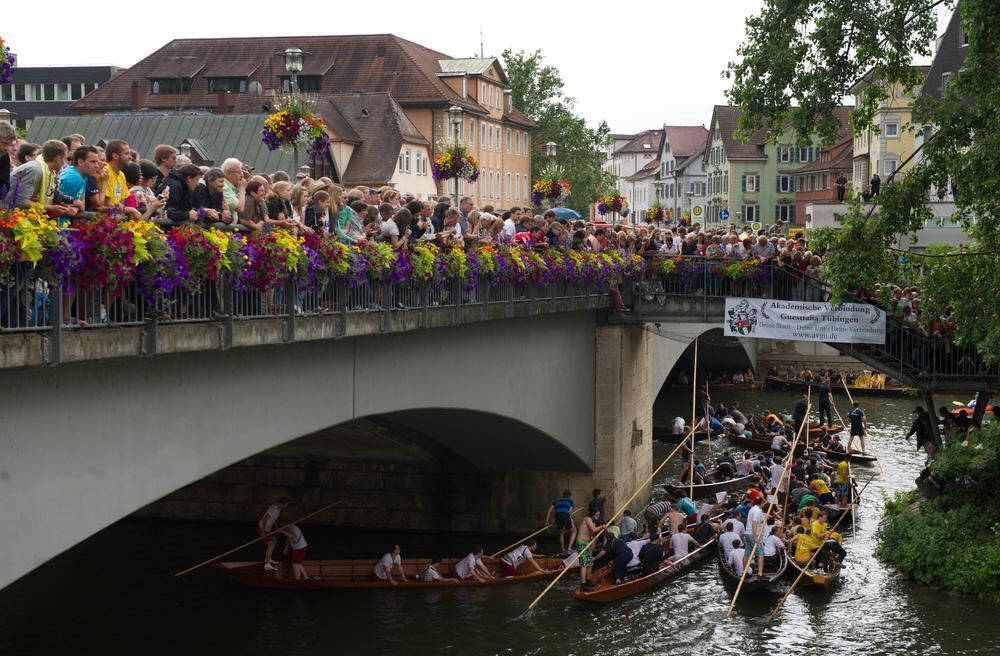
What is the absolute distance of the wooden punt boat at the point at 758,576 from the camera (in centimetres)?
2317

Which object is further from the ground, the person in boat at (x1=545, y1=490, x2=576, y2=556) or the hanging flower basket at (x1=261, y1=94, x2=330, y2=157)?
the hanging flower basket at (x1=261, y1=94, x2=330, y2=157)

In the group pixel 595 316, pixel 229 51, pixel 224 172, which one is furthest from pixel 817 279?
pixel 229 51

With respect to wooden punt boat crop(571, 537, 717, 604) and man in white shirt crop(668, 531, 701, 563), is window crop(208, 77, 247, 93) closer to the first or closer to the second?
man in white shirt crop(668, 531, 701, 563)

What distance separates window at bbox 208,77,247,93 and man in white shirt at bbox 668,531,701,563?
54.1 m

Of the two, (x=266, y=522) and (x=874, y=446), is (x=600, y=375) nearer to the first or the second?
(x=266, y=522)

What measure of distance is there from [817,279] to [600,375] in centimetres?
482

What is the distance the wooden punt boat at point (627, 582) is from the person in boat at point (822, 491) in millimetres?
5507

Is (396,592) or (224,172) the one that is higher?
(224,172)

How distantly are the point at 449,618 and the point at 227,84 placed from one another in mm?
57151

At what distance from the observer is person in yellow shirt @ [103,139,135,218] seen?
11.3m

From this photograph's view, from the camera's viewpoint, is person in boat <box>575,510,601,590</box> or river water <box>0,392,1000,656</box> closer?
river water <box>0,392,1000,656</box>

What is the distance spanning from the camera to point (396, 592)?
23250mm

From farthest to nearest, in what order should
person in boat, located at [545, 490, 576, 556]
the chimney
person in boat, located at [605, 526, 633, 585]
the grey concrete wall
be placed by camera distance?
the chimney, person in boat, located at [545, 490, 576, 556], person in boat, located at [605, 526, 633, 585], the grey concrete wall

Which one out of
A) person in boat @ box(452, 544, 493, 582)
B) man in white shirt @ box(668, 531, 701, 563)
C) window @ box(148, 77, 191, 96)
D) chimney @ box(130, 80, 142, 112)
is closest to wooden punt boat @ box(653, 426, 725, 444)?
man in white shirt @ box(668, 531, 701, 563)
